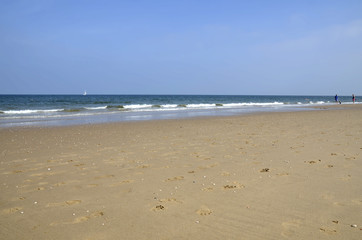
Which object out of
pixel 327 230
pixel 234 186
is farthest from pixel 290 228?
pixel 234 186

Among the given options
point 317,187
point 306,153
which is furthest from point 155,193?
point 306,153

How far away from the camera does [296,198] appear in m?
4.28

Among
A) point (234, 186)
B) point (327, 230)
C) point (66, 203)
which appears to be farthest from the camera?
point (234, 186)

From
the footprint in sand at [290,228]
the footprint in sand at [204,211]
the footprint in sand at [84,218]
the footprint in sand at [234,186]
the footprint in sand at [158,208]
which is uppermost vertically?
the footprint in sand at [234,186]

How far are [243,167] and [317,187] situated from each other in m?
1.64

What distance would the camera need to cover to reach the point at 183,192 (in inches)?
181

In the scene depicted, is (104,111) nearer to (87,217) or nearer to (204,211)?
(87,217)

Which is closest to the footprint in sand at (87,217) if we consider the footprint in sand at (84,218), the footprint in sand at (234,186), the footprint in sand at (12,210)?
the footprint in sand at (84,218)

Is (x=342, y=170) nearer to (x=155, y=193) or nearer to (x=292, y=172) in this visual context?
(x=292, y=172)

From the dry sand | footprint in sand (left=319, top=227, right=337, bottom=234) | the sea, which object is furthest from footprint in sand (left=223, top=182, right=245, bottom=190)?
the sea

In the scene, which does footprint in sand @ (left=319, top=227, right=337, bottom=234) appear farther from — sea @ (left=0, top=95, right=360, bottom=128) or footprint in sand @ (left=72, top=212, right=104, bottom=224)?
sea @ (left=0, top=95, right=360, bottom=128)

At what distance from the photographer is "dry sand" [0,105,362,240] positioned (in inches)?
133

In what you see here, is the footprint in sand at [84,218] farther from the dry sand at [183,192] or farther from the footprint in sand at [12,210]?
the footprint in sand at [12,210]

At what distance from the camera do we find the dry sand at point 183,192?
3.38 metres
